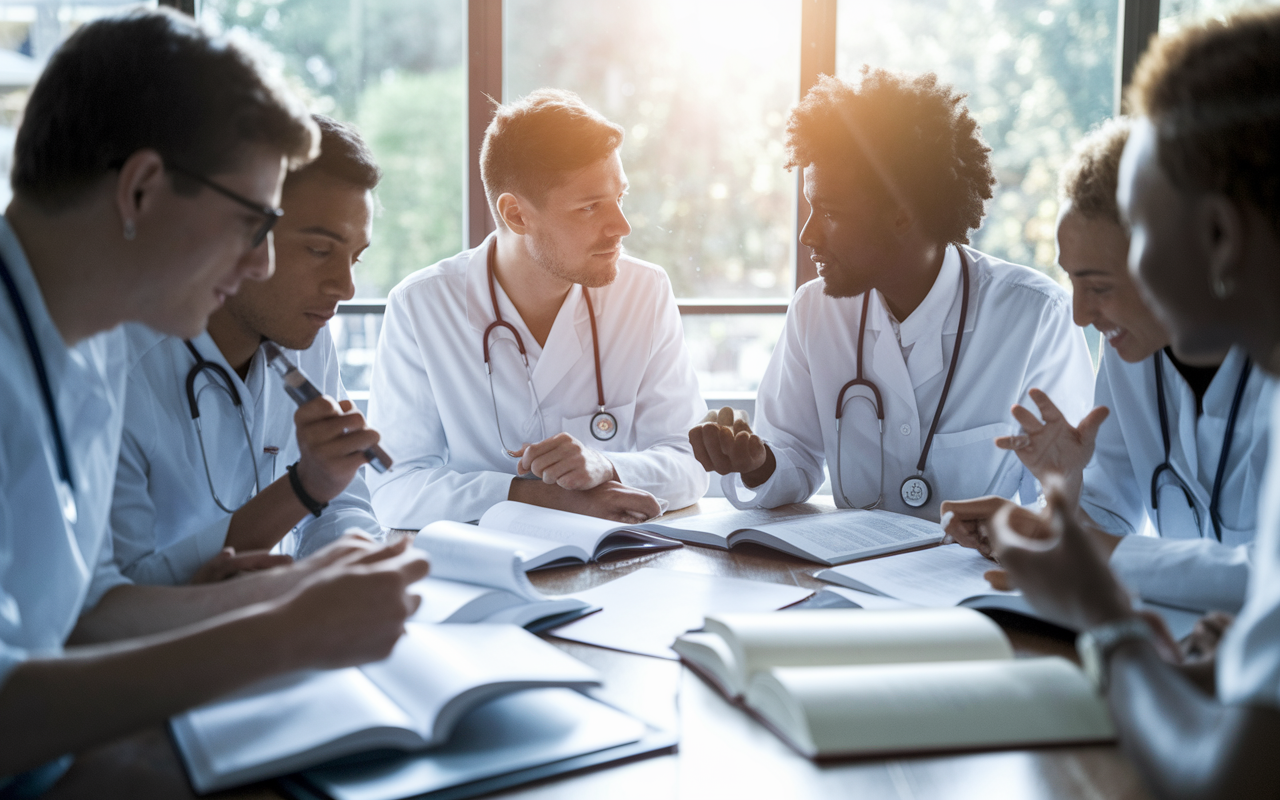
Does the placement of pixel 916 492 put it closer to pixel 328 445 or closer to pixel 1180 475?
pixel 1180 475

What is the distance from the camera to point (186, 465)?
155cm

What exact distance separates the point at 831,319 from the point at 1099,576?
1.63 meters

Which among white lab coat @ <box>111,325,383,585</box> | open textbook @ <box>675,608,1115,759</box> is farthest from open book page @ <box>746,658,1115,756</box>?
white lab coat @ <box>111,325,383,585</box>

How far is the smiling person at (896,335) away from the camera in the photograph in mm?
2191

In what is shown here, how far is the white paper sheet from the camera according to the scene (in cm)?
119

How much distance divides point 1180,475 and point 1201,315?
104cm

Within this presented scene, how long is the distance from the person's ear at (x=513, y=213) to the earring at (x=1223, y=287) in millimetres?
1980

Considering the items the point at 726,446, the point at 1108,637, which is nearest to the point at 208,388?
the point at 726,446

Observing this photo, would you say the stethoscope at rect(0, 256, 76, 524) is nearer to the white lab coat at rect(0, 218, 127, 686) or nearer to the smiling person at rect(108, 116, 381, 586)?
the white lab coat at rect(0, 218, 127, 686)

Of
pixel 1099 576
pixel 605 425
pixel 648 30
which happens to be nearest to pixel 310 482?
pixel 605 425

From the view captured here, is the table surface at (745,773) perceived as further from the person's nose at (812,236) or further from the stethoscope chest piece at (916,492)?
the person's nose at (812,236)

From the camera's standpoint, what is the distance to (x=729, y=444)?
79.1 inches

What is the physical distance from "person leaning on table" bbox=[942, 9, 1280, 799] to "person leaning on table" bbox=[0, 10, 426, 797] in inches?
25.2

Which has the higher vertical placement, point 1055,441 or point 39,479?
point 39,479
